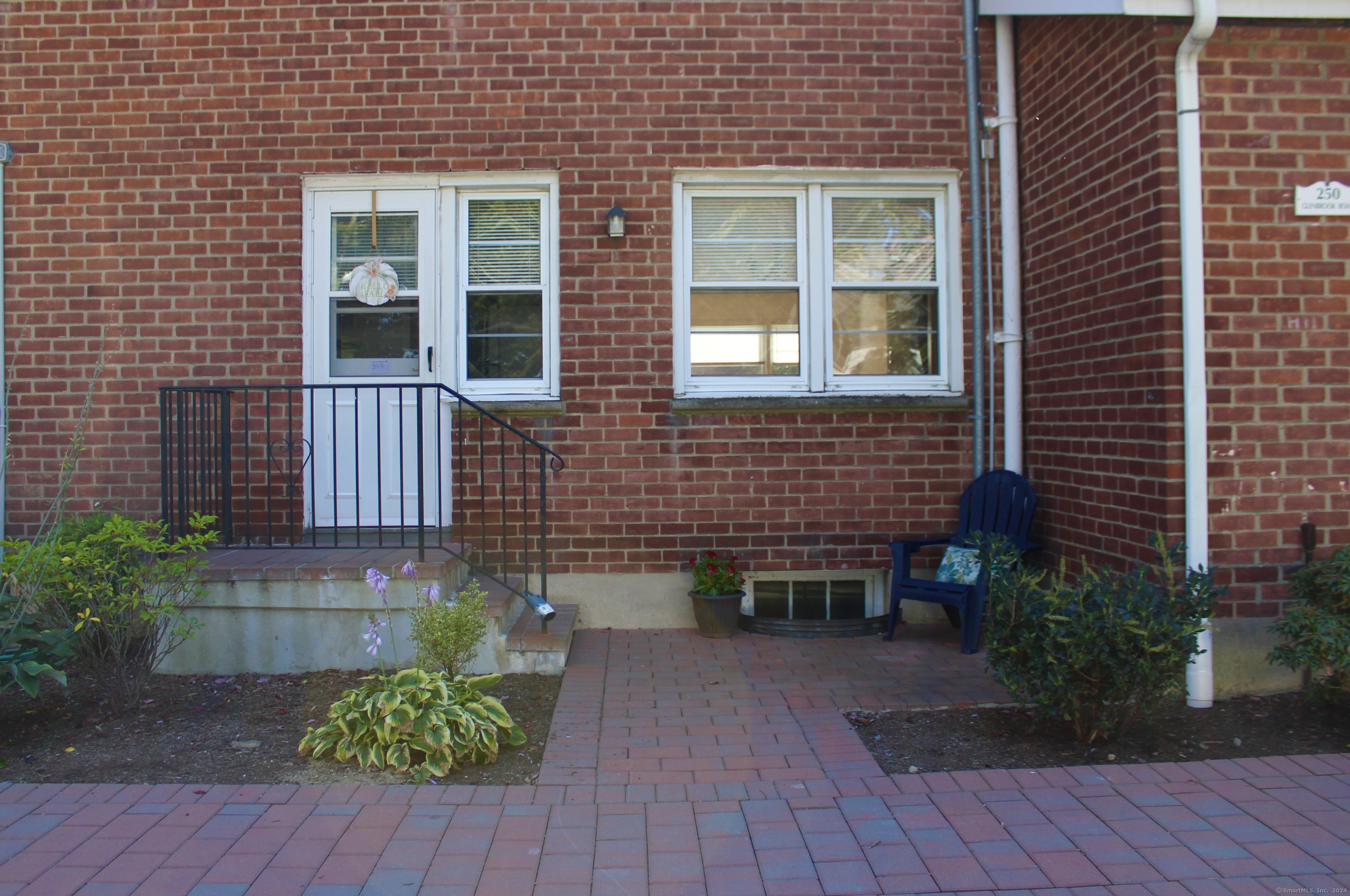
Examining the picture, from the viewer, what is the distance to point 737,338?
6043mm

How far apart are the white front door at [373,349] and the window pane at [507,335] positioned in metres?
0.27

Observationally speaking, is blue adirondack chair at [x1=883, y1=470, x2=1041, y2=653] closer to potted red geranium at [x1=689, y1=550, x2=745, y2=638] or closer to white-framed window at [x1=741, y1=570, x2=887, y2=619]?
white-framed window at [x1=741, y1=570, x2=887, y2=619]

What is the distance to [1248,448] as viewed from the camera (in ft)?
14.5

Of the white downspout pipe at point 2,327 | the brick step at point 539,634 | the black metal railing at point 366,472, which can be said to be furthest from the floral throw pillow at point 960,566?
the white downspout pipe at point 2,327

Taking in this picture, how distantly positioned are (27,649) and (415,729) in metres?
1.85

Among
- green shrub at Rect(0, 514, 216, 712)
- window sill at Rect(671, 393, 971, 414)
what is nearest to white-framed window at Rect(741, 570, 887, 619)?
window sill at Rect(671, 393, 971, 414)

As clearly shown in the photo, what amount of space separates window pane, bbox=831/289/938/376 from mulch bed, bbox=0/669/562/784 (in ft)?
9.43

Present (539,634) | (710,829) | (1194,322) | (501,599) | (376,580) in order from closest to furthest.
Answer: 1. (710,829)
2. (376,580)
3. (1194,322)
4. (539,634)
5. (501,599)

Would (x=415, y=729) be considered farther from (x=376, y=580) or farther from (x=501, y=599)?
(x=501, y=599)

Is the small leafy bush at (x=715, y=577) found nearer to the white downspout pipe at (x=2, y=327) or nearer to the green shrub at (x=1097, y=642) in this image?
the green shrub at (x=1097, y=642)

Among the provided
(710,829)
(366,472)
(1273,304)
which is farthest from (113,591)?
(1273,304)

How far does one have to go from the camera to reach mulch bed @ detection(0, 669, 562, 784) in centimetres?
363

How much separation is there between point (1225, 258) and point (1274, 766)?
2339 mm

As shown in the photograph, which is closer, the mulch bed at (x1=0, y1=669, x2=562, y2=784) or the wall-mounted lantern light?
the mulch bed at (x1=0, y1=669, x2=562, y2=784)
